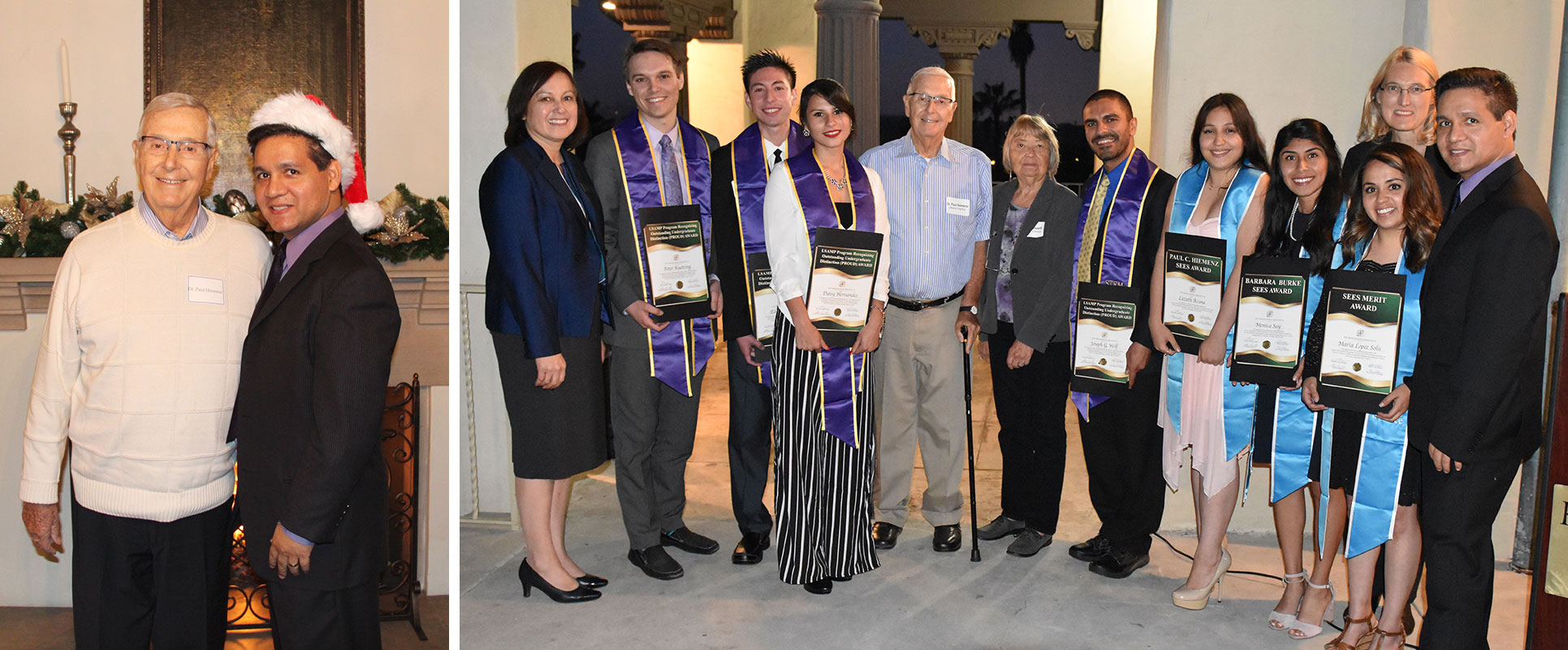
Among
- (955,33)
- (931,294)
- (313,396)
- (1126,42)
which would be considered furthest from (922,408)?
(955,33)

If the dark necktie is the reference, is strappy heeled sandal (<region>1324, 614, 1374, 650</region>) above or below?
below

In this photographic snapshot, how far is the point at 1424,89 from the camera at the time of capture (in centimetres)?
298

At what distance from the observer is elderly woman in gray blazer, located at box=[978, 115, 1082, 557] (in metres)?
3.67

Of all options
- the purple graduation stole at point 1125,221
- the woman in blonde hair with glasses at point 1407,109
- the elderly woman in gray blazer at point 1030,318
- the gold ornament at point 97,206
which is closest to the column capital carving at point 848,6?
the elderly woman in gray blazer at point 1030,318

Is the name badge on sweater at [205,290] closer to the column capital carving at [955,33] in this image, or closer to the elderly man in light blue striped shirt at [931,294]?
the elderly man in light blue striped shirt at [931,294]

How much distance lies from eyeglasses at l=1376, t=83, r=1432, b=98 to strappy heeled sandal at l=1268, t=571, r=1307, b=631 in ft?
4.58

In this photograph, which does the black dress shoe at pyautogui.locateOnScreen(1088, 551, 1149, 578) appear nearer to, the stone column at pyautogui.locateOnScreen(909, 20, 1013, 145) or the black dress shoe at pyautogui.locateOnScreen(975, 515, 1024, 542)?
the black dress shoe at pyautogui.locateOnScreen(975, 515, 1024, 542)

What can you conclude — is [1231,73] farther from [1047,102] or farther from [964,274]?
[1047,102]

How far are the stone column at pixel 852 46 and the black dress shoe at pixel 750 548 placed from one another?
13.0 feet

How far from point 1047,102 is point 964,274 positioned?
23.5 m

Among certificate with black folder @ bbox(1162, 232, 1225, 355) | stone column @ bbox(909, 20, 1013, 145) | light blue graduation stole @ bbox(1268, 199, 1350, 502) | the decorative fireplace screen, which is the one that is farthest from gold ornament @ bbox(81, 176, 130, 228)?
stone column @ bbox(909, 20, 1013, 145)

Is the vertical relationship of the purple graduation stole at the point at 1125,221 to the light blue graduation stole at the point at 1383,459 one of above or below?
above

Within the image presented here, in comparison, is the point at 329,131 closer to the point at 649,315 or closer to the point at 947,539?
the point at 649,315

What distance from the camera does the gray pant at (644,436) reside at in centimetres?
360
